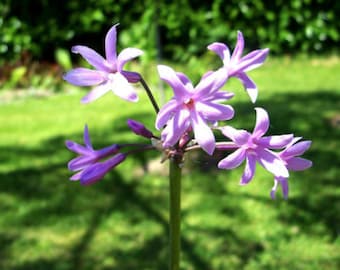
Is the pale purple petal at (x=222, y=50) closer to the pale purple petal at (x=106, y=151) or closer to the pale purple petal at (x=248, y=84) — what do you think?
the pale purple petal at (x=248, y=84)

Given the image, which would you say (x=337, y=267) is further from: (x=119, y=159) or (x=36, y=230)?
(x=119, y=159)

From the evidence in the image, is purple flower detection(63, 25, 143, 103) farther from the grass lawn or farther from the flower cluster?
the grass lawn

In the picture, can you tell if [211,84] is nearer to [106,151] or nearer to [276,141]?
[276,141]

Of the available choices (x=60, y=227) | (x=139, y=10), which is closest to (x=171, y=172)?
(x=60, y=227)

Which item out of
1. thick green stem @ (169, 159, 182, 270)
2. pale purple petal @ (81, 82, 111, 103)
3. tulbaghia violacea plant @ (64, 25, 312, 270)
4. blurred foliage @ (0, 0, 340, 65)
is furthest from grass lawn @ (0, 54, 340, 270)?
pale purple petal @ (81, 82, 111, 103)

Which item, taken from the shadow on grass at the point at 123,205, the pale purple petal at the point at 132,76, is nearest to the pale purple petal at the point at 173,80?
the pale purple petal at the point at 132,76

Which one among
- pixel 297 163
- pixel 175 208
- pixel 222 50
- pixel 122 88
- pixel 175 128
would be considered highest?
pixel 222 50

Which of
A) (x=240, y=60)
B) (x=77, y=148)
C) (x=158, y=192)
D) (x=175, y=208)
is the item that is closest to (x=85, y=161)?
(x=77, y=148)

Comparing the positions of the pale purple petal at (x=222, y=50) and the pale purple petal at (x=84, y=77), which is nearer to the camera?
the pale purple petal at (x=84, y=77)
